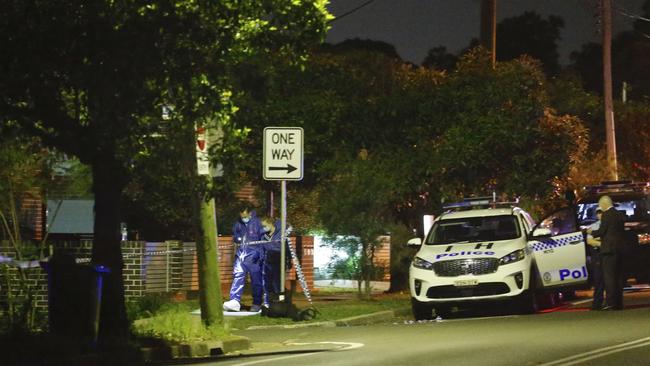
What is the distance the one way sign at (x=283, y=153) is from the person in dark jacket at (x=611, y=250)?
470cm

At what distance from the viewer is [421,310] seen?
60.8 feet

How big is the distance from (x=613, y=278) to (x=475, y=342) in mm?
5093

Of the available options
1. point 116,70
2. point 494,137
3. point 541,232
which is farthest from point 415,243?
point 116,70

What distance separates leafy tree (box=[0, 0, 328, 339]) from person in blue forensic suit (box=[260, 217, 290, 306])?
5.49m

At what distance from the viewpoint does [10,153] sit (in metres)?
18.0

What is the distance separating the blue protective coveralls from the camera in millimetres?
19734

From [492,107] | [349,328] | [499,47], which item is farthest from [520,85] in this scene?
[499,47]

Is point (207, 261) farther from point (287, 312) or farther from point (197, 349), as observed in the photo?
point (287, 312)

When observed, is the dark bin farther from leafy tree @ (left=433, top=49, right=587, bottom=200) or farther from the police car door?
leafy tree @ (left=433, top=49, right=587, bottom=200)

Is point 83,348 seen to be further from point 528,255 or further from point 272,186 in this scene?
point 272,186

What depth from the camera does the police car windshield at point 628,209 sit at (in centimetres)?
2267

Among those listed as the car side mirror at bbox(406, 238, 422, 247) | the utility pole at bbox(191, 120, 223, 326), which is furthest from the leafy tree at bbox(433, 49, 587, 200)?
the utility pole at bbox(191, 120, 223, 326)

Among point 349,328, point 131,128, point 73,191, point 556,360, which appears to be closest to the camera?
point 556,360

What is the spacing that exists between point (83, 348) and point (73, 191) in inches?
358
